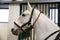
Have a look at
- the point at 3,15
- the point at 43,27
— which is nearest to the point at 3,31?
the point at 3,15

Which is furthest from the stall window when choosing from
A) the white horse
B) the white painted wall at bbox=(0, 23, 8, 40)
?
the white horse

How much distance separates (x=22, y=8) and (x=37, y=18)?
3.33ft

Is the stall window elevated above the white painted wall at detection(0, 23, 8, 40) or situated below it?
above

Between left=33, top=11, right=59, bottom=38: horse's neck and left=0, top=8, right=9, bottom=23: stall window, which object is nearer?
left=33, top=11, right=59, bottom=38: horse's neck

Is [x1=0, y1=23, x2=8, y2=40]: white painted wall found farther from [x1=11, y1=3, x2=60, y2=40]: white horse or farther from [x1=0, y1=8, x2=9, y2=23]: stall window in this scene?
[x1=11, y1=3, x2=60, y2=40]: white horse

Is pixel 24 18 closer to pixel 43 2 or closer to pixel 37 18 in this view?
pixel 37 18

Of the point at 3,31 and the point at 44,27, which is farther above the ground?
the point at 44,27

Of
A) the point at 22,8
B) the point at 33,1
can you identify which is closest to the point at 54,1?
the point at 33,1

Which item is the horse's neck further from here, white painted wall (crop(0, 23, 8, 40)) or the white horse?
white painted wall (crop(0, 23, 8, 40))

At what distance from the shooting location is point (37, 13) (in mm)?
1251

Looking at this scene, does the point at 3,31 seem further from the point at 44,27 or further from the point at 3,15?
the point at 44,27

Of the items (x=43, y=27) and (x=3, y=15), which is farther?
(x=3, y=15)

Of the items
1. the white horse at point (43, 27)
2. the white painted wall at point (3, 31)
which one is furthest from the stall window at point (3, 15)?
the white horse at point (43, 27)

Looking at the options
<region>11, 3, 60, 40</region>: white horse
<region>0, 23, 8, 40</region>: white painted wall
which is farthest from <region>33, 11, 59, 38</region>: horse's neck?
<region>0, 23, 8, 40</region>: white painted wall
